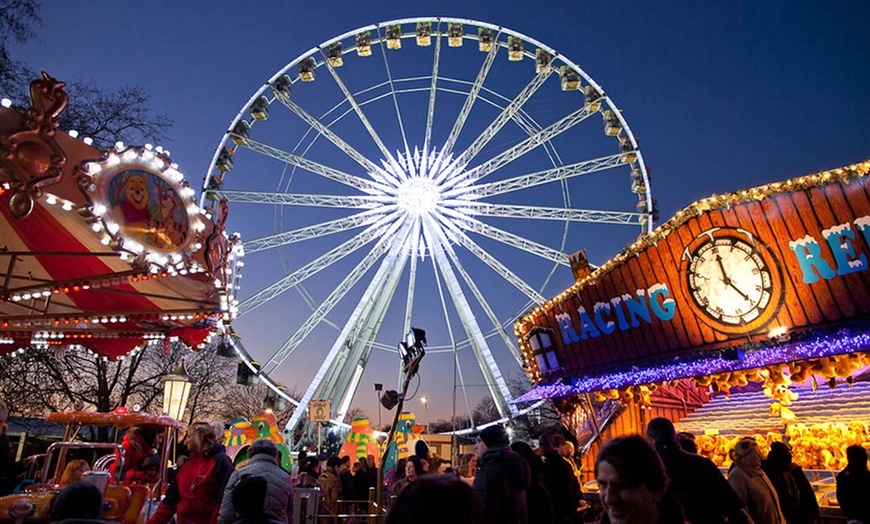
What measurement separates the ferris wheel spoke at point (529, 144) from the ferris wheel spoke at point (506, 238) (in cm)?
106

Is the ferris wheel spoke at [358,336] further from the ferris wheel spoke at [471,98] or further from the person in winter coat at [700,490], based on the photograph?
the person in winter coat at [700,490]

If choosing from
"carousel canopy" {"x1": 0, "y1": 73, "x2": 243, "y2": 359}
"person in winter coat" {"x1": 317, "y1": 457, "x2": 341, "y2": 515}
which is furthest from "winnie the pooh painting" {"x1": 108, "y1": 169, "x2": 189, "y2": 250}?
"person in winter coat" {"x1": 317, "y1": 457, "x2": 341, "y2": 515}

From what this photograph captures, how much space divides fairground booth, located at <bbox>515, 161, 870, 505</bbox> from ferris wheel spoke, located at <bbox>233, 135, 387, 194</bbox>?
23.8 ft

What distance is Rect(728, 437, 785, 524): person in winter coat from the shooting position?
3666mm

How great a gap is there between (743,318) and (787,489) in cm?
246

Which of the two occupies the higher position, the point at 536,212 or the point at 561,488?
the point at 536,212

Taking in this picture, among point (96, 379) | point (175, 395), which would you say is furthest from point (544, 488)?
point (96, 379)

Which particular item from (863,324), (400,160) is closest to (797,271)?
(863,324)

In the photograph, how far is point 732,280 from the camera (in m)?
6.58

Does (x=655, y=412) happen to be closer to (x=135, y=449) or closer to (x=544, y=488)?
(x=544, y=488)

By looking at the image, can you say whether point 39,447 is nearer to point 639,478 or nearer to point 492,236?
point 492,236

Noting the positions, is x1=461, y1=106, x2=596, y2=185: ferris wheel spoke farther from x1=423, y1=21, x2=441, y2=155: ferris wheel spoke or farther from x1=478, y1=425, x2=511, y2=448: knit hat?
x1=478, y1=425, x2=511, y2=448: knit hat

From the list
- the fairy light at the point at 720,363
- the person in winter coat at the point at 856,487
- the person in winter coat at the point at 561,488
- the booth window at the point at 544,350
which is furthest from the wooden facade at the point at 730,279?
the person in winter coat at the point at 561,488

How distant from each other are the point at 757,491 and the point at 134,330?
33.2 ft
